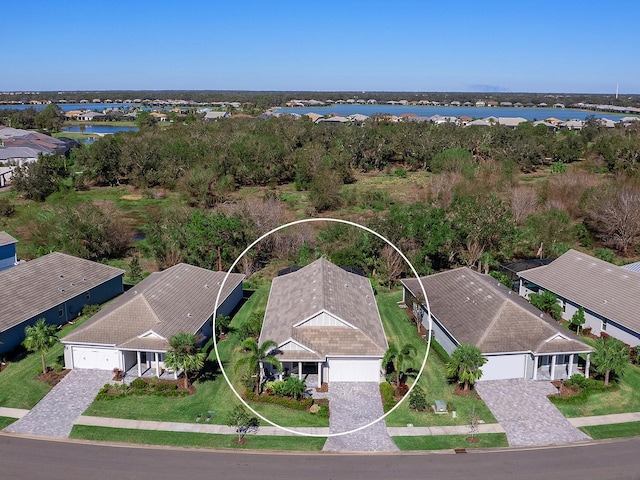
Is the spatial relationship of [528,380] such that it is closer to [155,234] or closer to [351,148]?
[155,234]

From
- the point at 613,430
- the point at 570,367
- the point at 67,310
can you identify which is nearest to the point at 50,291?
the point at 67,310

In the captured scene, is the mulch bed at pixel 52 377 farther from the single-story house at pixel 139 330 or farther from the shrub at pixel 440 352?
the shrub at pixel 440 352

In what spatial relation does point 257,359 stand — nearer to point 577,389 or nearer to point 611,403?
point 577,389

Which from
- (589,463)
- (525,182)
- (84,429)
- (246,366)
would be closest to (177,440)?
(84,429)

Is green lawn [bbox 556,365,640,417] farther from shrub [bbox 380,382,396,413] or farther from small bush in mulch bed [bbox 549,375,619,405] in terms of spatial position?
shrub [bbox 380,382,396,413]

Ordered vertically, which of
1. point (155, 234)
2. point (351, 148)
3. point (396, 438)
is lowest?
point (396, 438)

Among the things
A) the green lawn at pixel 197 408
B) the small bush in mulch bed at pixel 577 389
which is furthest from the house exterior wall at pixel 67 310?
the small bush in mulch bed at pixel 577 389
